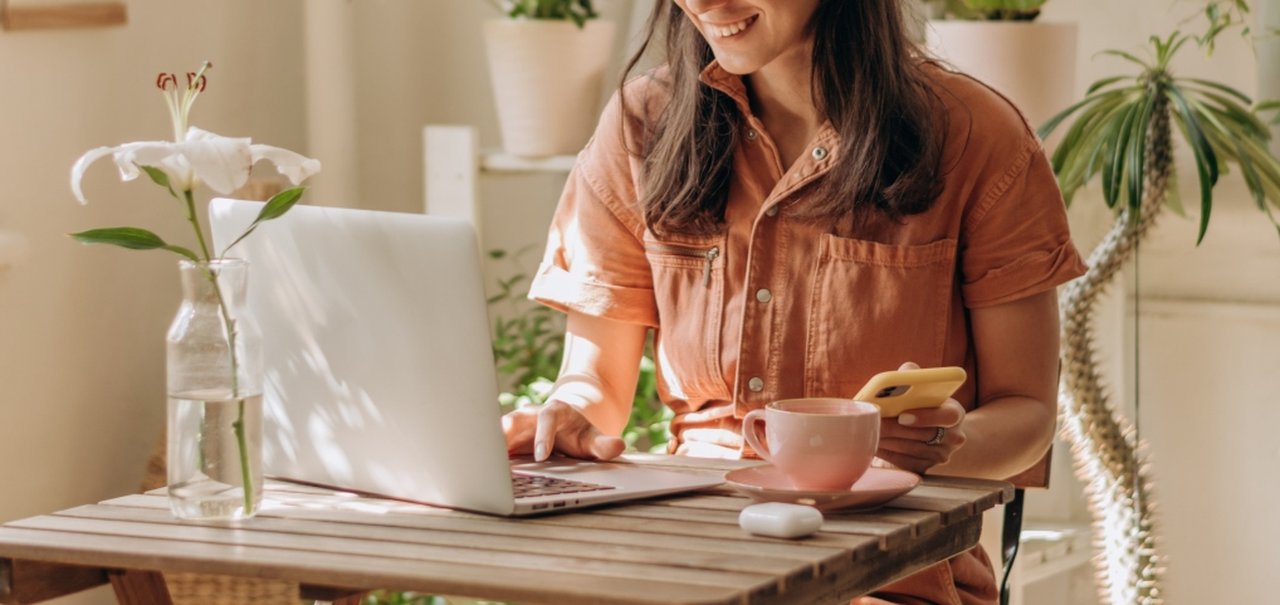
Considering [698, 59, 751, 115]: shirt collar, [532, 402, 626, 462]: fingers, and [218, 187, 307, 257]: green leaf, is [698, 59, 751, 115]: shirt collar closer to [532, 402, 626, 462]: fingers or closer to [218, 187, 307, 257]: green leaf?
[532, 402, 626, 462]: fingers

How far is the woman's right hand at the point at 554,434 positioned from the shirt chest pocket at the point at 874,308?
268 mm

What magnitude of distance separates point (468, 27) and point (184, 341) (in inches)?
78.2

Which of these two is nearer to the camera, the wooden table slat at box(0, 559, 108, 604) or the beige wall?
the wooden table slat at box(0, 559, 108, 604)

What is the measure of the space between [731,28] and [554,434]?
1.48 ft

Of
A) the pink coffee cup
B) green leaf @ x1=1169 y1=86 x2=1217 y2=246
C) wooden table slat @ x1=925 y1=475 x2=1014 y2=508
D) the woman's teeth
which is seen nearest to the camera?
the pink coffee cup

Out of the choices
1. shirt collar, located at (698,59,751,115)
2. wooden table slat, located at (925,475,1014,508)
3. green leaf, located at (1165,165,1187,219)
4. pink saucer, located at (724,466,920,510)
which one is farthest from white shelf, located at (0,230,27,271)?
green leaf, located at (1165,165,1187,219)

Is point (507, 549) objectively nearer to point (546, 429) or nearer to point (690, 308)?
point (546, 429)

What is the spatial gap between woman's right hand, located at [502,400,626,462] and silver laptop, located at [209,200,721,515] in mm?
66

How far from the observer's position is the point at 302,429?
143 cm

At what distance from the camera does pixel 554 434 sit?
1.56 m

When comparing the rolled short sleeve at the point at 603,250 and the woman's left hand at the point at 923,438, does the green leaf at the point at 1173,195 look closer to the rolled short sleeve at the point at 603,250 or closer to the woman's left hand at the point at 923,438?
the rolled short sleeve at the point at 603,250

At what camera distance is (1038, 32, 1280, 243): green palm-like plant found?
7.34 ft

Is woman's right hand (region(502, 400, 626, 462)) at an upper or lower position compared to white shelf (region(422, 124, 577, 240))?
lower

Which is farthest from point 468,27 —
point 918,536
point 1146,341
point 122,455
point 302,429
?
point 918,536
